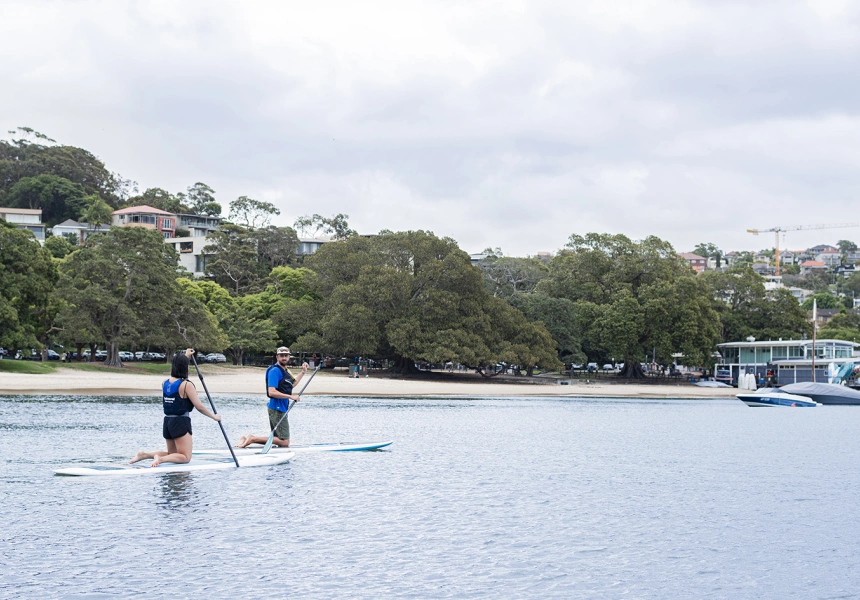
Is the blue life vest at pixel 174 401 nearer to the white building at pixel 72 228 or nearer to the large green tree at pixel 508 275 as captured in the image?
the large green tree at pixel 508 275

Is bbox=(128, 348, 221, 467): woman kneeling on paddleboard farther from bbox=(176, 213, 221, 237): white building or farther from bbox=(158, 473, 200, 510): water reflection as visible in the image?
bbox=(176, 213, 221, 237): white building

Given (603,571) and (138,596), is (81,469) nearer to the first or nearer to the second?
(138,596)

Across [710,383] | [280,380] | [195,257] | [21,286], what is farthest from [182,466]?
[195,257]

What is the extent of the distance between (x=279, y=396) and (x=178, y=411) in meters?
2.94

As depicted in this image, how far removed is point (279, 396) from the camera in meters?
18.5

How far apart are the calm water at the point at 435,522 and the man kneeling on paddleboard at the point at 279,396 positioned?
815mm

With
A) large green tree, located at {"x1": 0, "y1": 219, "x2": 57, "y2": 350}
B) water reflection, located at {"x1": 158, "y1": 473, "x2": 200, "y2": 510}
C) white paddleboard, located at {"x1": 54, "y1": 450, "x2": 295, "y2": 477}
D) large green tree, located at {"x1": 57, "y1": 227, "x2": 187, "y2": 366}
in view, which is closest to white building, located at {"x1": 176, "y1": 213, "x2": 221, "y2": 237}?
large green tree, located at {"x1": 57, "y1": 227, "x2": 187, "y2": 366}

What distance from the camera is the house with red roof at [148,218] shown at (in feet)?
439

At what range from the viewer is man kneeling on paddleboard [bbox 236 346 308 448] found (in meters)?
18.5

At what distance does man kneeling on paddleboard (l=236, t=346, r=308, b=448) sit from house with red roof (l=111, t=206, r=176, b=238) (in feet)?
390

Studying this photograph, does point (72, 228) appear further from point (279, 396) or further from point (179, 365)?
point (179, 365)

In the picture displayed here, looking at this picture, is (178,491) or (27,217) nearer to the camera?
(178,491)

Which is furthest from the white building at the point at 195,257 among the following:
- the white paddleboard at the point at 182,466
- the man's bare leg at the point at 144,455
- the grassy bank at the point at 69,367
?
the man's bare leg at the point at 144,455

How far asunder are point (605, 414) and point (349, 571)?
35133 mm
